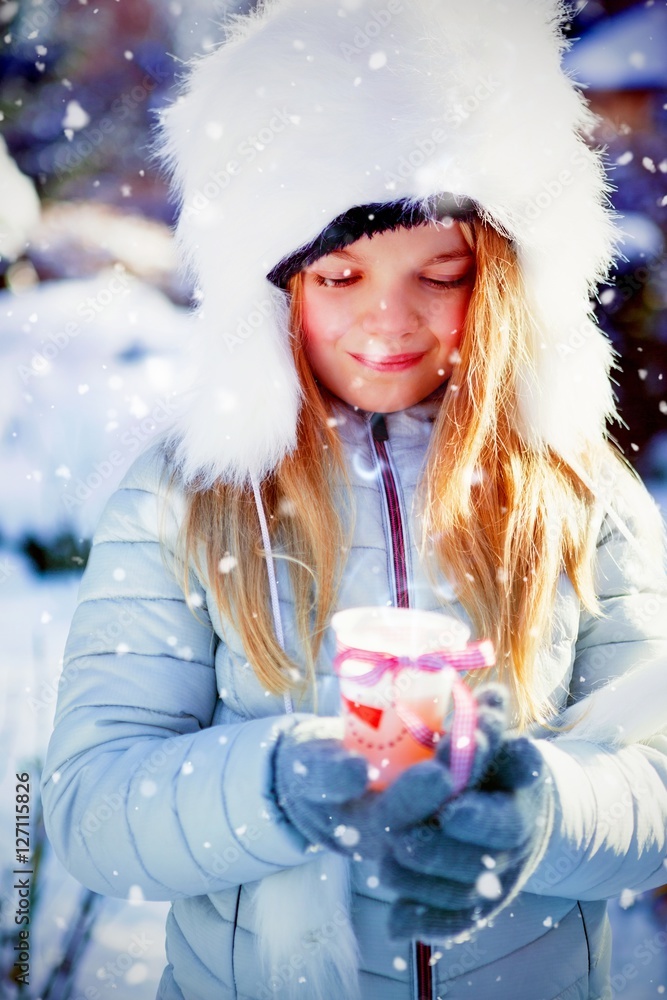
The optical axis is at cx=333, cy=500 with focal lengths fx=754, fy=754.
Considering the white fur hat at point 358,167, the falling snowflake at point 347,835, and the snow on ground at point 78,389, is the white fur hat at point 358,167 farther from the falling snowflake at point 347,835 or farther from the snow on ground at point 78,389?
the falling snowflake at point 347,835

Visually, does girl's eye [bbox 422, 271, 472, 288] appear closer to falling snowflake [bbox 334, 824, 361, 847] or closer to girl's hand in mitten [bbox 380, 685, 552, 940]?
girl's hand in mitten [bbox 380, 685, 552, 940]

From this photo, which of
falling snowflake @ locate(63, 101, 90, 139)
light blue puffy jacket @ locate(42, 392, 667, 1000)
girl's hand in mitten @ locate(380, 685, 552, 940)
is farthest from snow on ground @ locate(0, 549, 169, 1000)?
girl's hand in mitten @ locate(380, 685, 552, 940)

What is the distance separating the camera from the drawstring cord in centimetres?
106

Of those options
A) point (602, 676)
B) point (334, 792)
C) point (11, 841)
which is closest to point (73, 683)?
point (334, 792)

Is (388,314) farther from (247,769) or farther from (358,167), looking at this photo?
(247,769)

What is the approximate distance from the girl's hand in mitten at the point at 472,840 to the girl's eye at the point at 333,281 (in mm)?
635

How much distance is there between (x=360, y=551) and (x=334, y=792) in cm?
42

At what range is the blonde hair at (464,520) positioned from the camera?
3.60 feet

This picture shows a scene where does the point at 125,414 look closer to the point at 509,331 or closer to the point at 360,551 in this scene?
the point at 360,551

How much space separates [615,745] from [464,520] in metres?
0.39

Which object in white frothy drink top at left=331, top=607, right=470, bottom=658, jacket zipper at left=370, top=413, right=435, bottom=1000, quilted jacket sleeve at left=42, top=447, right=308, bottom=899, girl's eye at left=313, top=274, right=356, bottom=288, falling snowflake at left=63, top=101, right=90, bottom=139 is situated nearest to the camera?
white frothy drink top at left=331, top=607, right=470, bottom=658

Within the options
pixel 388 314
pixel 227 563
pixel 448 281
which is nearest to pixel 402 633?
pixel 227 563

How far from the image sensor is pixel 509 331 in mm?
1204

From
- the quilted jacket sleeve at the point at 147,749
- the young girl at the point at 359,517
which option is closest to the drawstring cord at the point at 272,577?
the young girl at the point at 359,517
